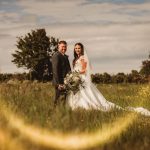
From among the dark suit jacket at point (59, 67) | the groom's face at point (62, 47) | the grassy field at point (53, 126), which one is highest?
the groom's face at point (62, 47)

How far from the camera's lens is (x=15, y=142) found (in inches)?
225

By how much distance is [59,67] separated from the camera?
14.1 m

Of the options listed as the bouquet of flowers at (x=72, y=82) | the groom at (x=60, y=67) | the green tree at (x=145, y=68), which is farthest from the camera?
the green tree at (x=145, y=68)

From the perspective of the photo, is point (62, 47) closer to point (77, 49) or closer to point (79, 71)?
point (77, 49)

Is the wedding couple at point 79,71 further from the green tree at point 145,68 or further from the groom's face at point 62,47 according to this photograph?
the green tree at point 145,68

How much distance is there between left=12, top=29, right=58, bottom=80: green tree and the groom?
57774mm

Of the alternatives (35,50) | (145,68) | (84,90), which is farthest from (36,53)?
(84,90)

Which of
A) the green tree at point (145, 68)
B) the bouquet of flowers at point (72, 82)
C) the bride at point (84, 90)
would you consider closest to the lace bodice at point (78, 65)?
the bride at point (84, 90)

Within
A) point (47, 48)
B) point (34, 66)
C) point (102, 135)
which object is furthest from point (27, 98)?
point (47, 48)

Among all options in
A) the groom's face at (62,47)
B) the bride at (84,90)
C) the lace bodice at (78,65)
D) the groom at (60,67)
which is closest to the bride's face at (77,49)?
the bride at (84,90)

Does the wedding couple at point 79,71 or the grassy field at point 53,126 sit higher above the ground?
the wedding couple at point 79,71

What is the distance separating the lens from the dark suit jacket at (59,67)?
45.5 feet

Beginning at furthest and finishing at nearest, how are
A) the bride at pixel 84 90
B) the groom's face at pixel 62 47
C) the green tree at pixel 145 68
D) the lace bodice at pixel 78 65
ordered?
the green tree at pixel 145 68
the lace bodice at pixel 78 65
the bride at pixel 84 90
the groom's face at pixel 62 47

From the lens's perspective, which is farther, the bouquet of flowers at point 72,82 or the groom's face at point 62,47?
the bouquet of flowers at point 72,82
